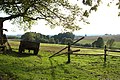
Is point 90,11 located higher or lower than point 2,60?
higher

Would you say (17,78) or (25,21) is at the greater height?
(25,21)

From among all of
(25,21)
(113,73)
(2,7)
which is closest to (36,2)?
(2,7)

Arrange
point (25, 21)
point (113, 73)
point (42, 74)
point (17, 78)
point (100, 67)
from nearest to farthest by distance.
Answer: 1. point (17, 78)
2. point (42, 74)
3. point (113, 73)
4. point (100, 67)
5. point (25, 21)

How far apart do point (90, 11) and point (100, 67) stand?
4912 mm

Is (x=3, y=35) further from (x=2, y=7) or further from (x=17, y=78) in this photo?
(x=17, y=78)

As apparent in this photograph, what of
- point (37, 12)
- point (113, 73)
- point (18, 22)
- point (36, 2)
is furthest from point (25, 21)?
point (113, 73)

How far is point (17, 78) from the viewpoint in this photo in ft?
52.5

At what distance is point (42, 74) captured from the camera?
1784 centimetres

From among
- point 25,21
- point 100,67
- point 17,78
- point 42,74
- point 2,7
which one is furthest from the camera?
point 25,21

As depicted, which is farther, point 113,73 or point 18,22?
point 18,22

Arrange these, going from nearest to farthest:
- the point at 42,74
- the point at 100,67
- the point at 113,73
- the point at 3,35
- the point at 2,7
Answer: the point at 42,74, the point at 113,73, the point at 100,67, the point at 3,35, the point at 2,7

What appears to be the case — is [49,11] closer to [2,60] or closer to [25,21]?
[25,21]

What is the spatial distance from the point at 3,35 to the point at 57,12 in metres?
6.95

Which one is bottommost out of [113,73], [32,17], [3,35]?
[113,73]
